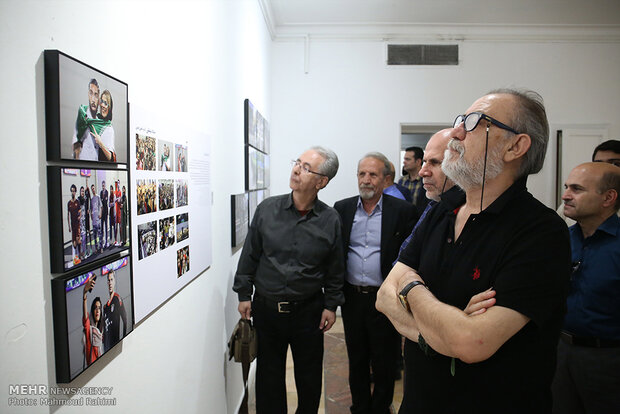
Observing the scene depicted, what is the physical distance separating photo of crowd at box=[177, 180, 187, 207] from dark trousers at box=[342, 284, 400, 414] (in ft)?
4.62

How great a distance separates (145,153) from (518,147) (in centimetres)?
117

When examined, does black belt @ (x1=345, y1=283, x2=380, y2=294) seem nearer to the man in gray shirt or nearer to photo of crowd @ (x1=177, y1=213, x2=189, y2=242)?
photo of crowd @ (x1=177, y1=213, x2=189, y2=242)

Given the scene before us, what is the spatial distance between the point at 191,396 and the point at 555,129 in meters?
5.22

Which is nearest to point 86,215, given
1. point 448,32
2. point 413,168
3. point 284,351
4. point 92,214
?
point 92,214

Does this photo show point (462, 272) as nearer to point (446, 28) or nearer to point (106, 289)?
point (106, 289)

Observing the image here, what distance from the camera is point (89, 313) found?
870 millimetres

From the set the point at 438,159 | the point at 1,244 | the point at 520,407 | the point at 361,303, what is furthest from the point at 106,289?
the point at 361,303

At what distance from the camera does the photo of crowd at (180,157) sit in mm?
1454

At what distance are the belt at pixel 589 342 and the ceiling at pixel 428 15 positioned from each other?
12.0 feet

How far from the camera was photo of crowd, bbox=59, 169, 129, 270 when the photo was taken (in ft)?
2.57

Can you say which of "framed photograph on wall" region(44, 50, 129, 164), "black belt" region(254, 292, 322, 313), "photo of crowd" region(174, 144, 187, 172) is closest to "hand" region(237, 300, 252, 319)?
"black belt" region(254, 292, 322, 313)

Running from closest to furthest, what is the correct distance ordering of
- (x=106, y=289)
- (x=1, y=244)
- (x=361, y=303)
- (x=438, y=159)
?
(x=1, y=244)
(x=106, y=289)
(x=438, y=159)
(x=361, y=303)

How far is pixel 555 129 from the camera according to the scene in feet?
15.6

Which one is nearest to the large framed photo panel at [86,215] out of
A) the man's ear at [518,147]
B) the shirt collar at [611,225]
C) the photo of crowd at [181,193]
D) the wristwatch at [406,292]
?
the photo of crowd at [181,193]
